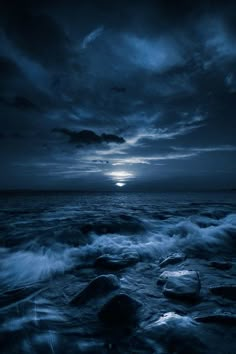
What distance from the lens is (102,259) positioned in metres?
5.23

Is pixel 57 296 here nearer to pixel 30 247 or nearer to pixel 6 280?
pixel 6 280

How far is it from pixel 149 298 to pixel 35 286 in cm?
249

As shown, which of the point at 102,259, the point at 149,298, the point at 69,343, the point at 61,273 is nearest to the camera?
the point at 69,343

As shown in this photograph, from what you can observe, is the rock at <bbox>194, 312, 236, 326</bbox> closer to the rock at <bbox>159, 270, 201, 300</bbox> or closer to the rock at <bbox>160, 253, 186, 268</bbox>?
the rock at <bbox>159, 270, 201, 300</bbox>

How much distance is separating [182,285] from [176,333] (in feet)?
4.20

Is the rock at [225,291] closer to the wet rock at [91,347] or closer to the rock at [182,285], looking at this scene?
the rock at [182,285]

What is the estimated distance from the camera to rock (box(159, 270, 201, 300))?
128 inches

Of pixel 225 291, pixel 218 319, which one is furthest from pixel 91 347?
pixel 225 291

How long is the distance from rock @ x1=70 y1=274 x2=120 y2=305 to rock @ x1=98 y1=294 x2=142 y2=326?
565 millimetres

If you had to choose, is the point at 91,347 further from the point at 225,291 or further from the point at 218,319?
the point at 225,291

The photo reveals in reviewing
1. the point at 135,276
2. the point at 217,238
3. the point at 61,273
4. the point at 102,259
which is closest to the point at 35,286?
the point at 61,273

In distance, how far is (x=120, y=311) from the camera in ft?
9.08

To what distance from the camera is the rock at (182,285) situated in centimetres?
324

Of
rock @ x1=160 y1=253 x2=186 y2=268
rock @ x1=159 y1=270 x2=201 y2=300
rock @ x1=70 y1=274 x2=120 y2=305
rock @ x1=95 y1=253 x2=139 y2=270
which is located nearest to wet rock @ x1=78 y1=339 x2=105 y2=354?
rock @ x1=70 y1=274 x2=120 y2=305
